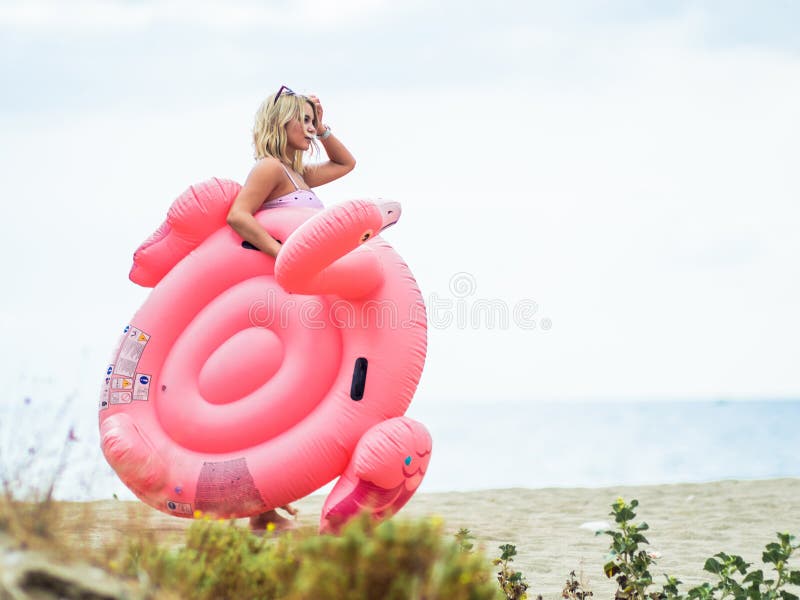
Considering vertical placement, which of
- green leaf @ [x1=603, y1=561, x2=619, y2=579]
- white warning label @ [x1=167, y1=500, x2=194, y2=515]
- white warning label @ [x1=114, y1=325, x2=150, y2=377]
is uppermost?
white warning label @ [x1=114, y1=325, x2=150, y2=377]

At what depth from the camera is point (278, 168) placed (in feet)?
13.0

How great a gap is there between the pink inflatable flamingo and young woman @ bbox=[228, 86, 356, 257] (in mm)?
83

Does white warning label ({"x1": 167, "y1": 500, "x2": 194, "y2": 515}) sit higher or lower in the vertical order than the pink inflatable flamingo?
lower

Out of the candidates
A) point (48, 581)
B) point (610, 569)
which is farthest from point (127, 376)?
point (48, 581)

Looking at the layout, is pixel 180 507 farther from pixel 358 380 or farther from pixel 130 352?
pixel 358 380

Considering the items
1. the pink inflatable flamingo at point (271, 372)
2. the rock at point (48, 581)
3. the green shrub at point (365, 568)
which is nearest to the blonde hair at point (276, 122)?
the pink inflatable flamingo at point (271, 372)

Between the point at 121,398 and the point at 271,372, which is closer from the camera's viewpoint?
the point at 271,372

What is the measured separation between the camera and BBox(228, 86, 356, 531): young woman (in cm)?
385

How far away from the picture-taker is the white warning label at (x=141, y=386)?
381 cm

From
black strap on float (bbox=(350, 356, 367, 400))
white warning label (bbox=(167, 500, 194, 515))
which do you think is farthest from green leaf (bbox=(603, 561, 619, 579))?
white warning label (bbox=(167, 500, 194, 515))

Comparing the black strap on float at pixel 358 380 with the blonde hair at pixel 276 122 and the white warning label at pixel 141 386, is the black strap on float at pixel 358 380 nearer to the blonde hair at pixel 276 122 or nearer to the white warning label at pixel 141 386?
the white warning label at pixel 141 386

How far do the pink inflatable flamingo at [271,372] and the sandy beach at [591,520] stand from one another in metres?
0.33

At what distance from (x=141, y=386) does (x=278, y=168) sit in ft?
3.67

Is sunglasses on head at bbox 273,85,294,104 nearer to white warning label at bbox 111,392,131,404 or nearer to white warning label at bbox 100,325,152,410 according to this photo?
white warning label at bbox 100,325,152,410
